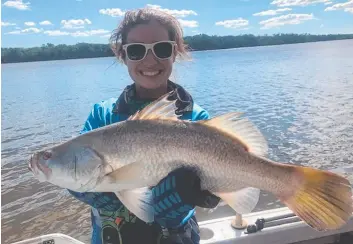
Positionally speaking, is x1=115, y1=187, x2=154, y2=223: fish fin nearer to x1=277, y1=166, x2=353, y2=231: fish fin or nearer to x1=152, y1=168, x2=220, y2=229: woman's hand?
x1=152, y1=168, x2=220, y2=229: woman's hand

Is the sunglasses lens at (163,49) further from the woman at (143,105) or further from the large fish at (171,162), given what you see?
the large fish at (171,162)

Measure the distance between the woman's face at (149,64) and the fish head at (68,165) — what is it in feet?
3.15

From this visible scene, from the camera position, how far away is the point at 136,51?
113 inches

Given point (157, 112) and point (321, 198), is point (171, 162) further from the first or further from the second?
point (321, 198)

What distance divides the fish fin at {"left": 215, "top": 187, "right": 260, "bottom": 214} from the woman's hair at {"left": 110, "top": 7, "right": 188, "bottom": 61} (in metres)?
1.39

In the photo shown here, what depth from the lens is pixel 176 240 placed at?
261 centimetres

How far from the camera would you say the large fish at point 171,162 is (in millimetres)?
2029

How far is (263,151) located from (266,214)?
7.80 ft

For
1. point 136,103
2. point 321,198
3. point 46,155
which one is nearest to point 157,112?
point 46,155

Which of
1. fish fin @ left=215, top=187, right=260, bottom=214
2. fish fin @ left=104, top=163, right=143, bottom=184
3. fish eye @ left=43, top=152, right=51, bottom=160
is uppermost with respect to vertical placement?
fish eye @ left=43, top=152, right=51, bottom=160

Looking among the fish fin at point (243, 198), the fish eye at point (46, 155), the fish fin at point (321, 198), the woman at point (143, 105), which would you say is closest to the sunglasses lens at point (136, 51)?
the woman at point (143, 105)

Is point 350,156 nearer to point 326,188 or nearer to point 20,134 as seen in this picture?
point 326,188

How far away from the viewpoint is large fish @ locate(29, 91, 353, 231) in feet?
6.66

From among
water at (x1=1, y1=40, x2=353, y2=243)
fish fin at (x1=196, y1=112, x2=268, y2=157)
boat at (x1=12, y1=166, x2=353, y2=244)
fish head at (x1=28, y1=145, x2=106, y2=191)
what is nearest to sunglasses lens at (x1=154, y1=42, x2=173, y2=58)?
water at (x1=1, y1=40, x2=353, y2=243)
